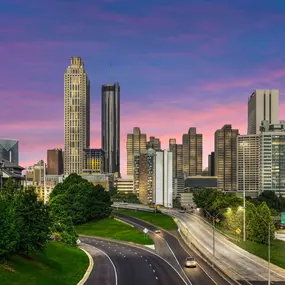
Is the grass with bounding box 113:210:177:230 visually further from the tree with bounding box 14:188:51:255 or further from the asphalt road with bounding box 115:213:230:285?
the tree with bounding box 14:188:51:255

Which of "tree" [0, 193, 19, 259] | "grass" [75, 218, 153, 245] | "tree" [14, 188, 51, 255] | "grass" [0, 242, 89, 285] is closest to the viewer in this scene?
"grass" [0, 242, 89, 285]

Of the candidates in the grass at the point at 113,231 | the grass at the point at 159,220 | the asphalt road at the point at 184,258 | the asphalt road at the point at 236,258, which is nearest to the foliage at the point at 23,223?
the asphalt road at the point at 184,258

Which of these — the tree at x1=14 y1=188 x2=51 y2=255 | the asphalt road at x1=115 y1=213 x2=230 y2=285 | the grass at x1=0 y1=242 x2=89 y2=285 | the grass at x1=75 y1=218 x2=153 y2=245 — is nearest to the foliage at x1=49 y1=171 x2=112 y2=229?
the grass at x1=75 y1=218 x2=153 y2=245

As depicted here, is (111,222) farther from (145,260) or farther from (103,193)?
(145,260)

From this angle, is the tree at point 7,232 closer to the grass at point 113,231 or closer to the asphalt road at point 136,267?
the asphalt road at point 136,267

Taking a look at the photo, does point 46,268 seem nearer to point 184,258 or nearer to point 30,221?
point 30,221

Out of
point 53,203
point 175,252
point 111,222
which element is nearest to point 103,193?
point 111,222

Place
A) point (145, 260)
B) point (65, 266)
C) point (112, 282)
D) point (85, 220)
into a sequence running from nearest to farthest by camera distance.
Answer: point (112, 282) → point (65, 266) → point (145, 260) → point (85, 220)
